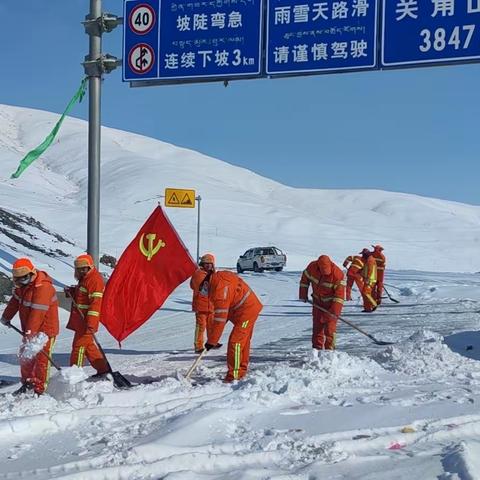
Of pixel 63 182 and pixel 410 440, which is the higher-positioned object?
pixel 63 182

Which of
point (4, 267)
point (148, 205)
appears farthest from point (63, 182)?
point (4, 267)

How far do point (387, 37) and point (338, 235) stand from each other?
199 ft

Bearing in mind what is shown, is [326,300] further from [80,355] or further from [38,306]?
[38,306]

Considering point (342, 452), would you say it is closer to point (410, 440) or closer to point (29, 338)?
point (410, 440)

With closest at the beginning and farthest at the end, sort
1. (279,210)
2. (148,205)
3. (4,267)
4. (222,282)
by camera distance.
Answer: (222,282) → (4,267) → (148,205) → (279,210)

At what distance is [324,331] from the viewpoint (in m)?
9.84

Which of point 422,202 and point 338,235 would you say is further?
point 422,202

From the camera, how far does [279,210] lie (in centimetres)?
8394

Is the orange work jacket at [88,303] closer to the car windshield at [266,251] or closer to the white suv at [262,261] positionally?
the white suv at [262,261]

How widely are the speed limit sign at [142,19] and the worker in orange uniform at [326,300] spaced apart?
15.8 feet

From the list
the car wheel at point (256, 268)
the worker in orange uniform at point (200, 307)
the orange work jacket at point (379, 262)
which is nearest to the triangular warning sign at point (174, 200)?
the orange work jacket at point (379, 262)

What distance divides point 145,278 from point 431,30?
212 inches

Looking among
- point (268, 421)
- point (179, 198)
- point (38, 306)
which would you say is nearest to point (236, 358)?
point (268, 421)

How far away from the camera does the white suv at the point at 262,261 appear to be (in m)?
37.4
